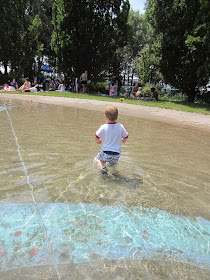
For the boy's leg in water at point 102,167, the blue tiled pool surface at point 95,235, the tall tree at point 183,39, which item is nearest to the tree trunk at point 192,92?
the tall tree at point 183,39

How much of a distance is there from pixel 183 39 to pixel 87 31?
29.5ft

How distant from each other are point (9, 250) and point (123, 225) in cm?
117

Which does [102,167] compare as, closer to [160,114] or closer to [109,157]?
[109,157]

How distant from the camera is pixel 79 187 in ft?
11.1

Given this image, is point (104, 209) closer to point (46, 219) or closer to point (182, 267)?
point (46, 219)

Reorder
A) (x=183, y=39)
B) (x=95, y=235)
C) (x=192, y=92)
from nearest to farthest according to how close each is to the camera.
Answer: (x=95, y=235) < (x=183, y=39) < (x=192, y=92)

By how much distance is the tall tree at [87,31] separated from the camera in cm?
1997

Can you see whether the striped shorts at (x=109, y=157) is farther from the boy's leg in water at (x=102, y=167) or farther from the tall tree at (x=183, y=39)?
the tall tree at (x=183, y=39)

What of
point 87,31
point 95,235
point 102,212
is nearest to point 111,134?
point 102,212

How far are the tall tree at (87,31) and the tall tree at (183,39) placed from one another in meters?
5.69

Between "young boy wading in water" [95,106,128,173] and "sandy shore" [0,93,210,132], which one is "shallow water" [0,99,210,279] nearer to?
"young boy wading in water" [95,106,128,173]

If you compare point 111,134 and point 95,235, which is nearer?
point 95,235

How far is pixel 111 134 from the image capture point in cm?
382

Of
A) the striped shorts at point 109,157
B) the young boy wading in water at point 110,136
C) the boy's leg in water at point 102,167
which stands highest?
the young boy wading in water at point 110,136
